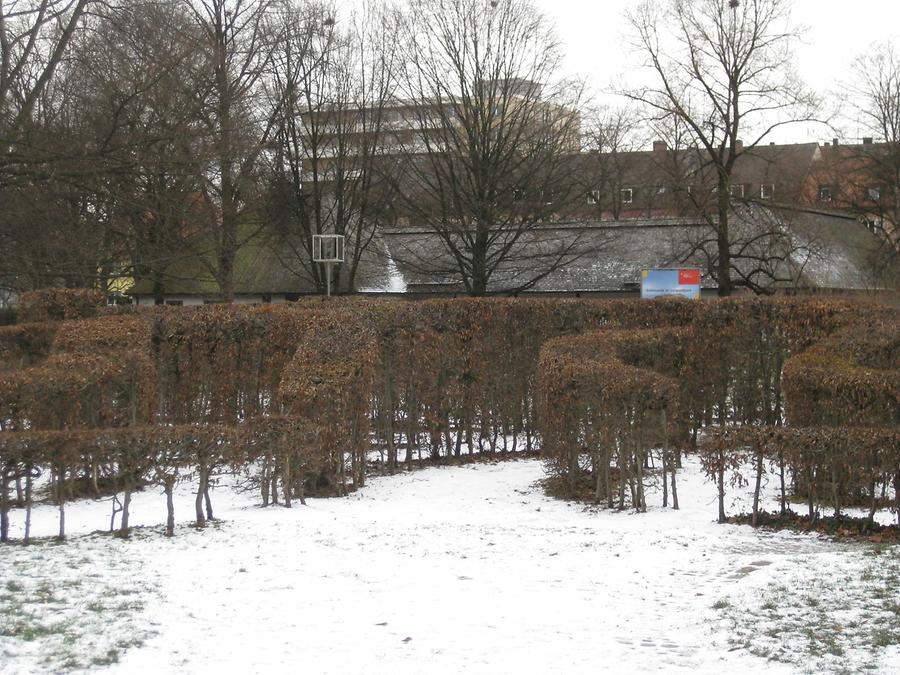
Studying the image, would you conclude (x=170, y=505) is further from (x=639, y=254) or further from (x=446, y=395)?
(x=639, y=254)

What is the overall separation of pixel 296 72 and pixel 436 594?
30135 mm

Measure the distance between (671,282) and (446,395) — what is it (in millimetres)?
10454

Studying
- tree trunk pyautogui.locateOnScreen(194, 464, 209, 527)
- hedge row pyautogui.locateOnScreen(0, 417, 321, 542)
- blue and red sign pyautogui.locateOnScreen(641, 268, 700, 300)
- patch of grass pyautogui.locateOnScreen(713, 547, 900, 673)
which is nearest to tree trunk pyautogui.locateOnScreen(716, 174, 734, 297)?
blue and red sign pyautogui.locateOnScreen(641, 268, 700, 300)

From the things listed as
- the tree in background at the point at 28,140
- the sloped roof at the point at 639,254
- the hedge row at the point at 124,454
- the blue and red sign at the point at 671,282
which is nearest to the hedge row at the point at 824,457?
the hedge row at the point at 124,454

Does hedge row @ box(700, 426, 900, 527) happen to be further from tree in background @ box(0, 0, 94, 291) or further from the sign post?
the sign post

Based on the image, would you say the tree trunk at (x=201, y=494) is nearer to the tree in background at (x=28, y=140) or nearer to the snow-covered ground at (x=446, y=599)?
the snow-covered ground at (x=446, y=599)

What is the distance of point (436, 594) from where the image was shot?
274 inches

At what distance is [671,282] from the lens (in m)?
24.2

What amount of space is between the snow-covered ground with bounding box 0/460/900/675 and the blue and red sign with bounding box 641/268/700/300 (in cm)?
1475

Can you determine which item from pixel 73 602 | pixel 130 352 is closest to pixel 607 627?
pixel 73 602

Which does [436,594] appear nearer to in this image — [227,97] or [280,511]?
[280,511]

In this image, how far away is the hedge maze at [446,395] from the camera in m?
9.17

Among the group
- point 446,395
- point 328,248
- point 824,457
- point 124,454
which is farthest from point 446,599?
point 328,248

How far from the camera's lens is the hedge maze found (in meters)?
9.17
